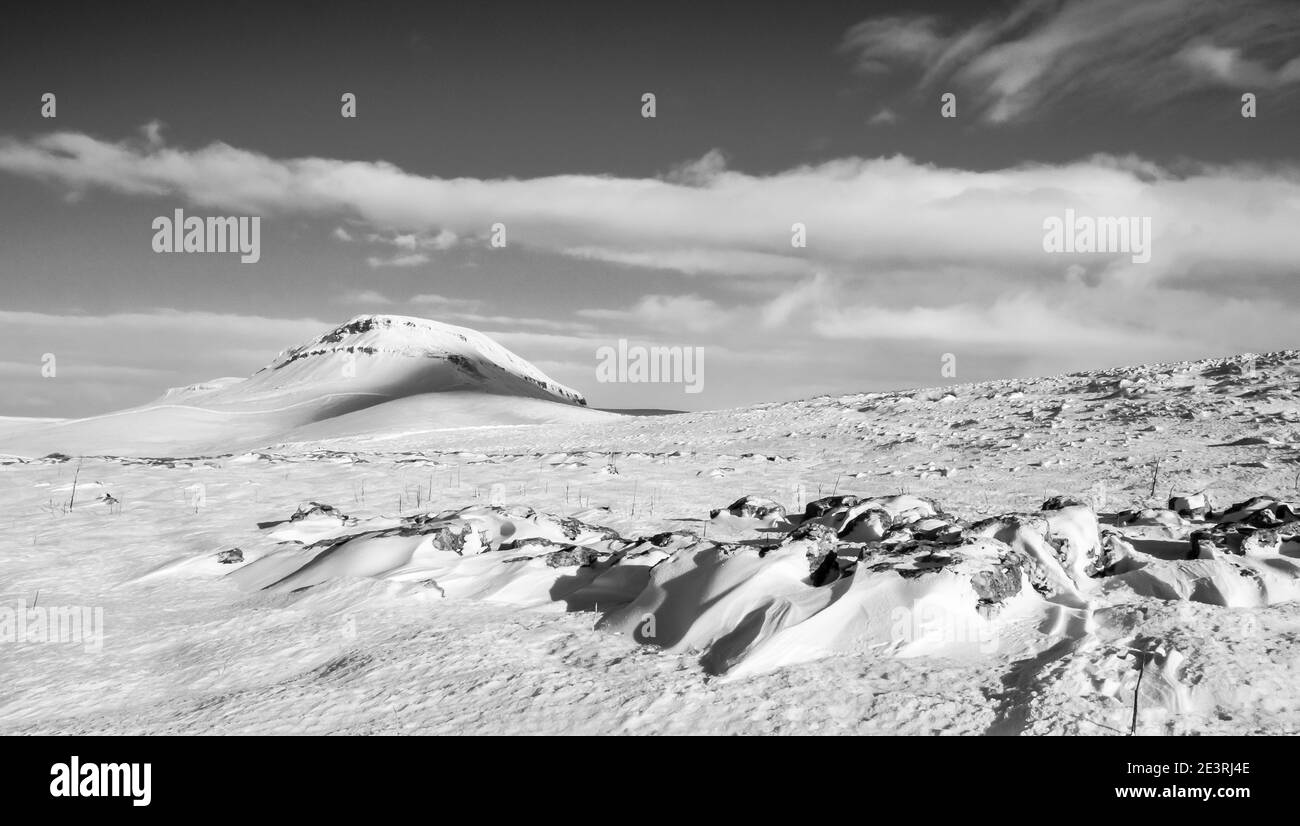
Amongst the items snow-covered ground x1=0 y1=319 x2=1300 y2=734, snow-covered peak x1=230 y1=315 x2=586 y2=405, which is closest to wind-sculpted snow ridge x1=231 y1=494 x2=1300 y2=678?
snow-covered ground x1=0 y1=319 x2=1300 y2=734

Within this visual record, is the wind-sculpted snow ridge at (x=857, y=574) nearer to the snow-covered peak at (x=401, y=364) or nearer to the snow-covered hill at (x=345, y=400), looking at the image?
the snow-covered hill at (x=345, y=400)

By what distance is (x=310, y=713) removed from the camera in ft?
12.2

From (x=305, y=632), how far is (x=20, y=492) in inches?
402

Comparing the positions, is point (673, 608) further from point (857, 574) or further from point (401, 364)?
point (401, 364)

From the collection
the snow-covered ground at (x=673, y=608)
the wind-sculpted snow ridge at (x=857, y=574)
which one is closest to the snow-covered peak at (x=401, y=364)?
the snow-covered ground at (x=673, y=608)

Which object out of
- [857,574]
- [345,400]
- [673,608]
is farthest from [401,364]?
[857,574]

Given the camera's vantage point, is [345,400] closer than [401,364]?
Yes

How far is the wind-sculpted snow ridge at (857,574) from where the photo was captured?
4.32m

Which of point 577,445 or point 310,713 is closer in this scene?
point 310,713

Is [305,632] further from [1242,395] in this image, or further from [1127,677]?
[1242,395]

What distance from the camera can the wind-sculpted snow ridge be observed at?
4.32m

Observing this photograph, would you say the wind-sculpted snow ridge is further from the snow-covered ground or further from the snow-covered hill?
the snow-covered hill

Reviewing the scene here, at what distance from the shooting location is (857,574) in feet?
15.6
